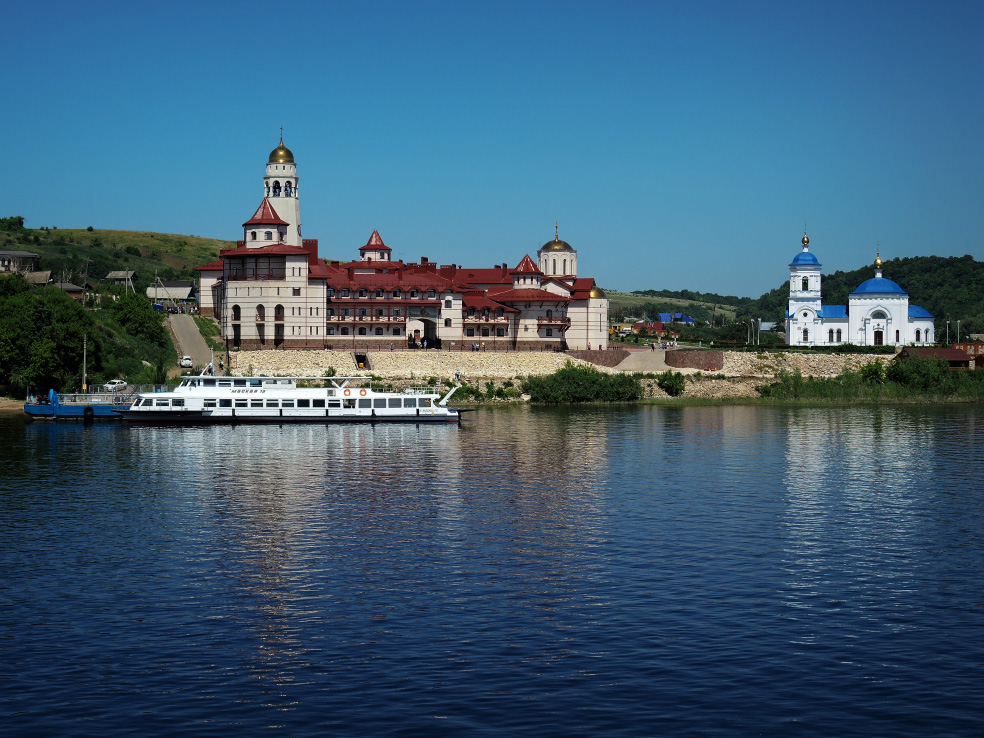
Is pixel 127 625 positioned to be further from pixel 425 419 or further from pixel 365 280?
pixel 365 280

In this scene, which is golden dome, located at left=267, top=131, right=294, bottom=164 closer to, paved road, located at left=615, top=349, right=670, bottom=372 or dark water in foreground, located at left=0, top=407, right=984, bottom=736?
paved road, located at left=615, top=349, right=670, bottom=372

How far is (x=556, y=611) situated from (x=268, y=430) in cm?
4847

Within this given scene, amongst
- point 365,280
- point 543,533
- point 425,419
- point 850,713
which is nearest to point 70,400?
point 425,419

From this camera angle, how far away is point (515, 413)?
88.3 metres

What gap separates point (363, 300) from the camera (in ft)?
371

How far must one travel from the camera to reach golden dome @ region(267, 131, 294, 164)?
393ft

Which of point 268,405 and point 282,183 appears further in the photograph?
point 282,183

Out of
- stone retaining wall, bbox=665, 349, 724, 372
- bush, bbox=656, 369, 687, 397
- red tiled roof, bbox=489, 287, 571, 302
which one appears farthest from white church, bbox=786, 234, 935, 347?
bush, bbox=656, 369, 687, 397

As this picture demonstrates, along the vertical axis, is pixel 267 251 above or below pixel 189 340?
above

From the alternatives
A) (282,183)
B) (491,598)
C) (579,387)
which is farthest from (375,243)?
(491,598)

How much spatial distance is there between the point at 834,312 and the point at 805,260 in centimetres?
766

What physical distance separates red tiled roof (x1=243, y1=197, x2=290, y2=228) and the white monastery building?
4.3 inches

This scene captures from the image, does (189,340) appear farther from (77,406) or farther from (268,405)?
(268,405)

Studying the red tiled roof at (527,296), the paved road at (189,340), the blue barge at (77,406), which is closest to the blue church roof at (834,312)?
the red tiled roof at (527,296)
